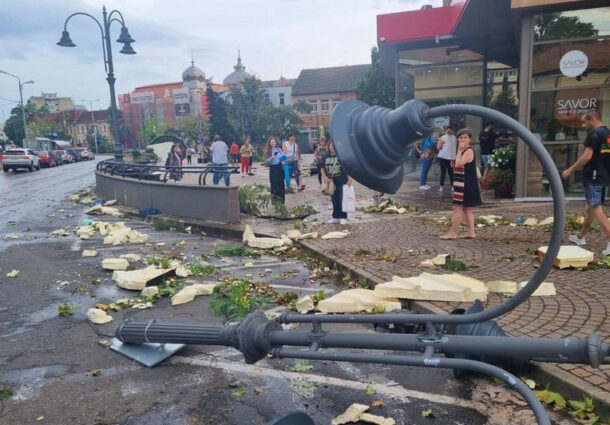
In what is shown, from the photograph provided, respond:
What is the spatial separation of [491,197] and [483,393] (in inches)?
391

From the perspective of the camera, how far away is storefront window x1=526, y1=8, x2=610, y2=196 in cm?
1126

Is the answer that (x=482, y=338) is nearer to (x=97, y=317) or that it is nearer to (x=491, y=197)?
(x=97, y=317)

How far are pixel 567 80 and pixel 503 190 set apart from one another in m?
2.88

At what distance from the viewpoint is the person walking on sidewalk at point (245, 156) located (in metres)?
22.0

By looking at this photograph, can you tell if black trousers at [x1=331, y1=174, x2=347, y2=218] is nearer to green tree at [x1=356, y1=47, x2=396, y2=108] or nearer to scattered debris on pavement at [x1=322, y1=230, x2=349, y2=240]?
scattered debris on pavement at [x1=322, y1=230, x2=349, y2=240]

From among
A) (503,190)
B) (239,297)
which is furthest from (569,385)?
(503,190)

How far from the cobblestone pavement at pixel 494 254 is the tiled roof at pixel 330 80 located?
6235 centimetres

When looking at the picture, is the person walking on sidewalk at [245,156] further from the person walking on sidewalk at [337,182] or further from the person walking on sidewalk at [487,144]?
the person walking on sidewalk at [337,182]

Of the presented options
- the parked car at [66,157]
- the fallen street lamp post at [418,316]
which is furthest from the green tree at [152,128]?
the fallen street lamp post at [418,316]

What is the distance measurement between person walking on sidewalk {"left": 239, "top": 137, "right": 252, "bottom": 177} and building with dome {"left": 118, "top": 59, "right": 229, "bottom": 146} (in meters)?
87.1

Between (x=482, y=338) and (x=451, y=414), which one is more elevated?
(x=482, y=338)

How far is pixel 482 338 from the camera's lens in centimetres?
238

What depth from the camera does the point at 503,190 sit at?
1238 cm

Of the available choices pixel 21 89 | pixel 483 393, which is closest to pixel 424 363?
pixel 483 393
